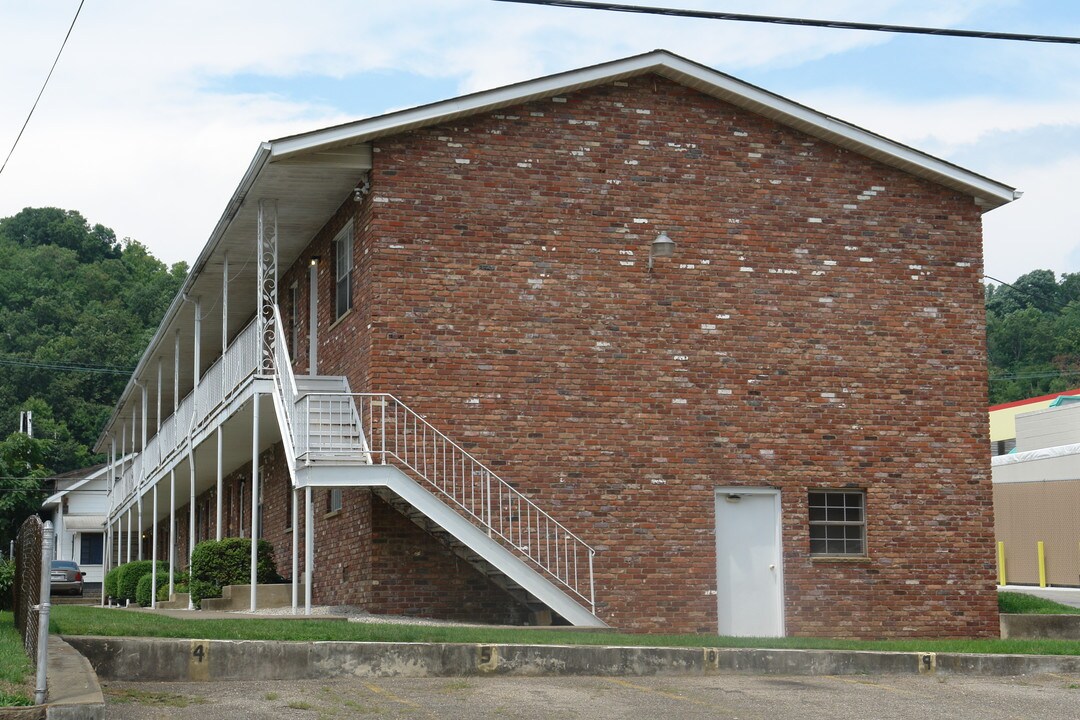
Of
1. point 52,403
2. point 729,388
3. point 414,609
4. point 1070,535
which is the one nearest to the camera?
point 414,609

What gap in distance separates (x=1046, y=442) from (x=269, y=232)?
2648cm

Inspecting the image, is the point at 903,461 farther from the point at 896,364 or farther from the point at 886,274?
the point at 886,274

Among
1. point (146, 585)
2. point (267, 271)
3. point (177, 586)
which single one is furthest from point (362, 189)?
point (146, 585)

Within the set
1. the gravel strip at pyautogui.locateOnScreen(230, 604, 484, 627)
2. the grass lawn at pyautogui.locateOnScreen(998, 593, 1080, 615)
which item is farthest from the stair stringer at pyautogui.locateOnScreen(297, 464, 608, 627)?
the grass lawn at pyautogui.locateOnScreen(998, 593, 1080, 615)

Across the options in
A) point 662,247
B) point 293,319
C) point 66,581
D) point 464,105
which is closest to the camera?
point 464,105

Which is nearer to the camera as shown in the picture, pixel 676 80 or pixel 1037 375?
pixel 676 80

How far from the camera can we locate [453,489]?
18297mm

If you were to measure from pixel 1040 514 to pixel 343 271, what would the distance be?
20.1 m

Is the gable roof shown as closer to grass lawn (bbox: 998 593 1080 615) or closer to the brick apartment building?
the brick apartment building

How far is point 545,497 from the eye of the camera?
1897 centimetres

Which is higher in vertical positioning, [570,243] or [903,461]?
[570,243]

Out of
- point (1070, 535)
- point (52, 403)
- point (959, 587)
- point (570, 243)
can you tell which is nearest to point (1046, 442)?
point (1070, 535)

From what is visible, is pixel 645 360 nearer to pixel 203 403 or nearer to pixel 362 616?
pixel 362 616

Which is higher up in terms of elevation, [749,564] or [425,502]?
[425,502]
